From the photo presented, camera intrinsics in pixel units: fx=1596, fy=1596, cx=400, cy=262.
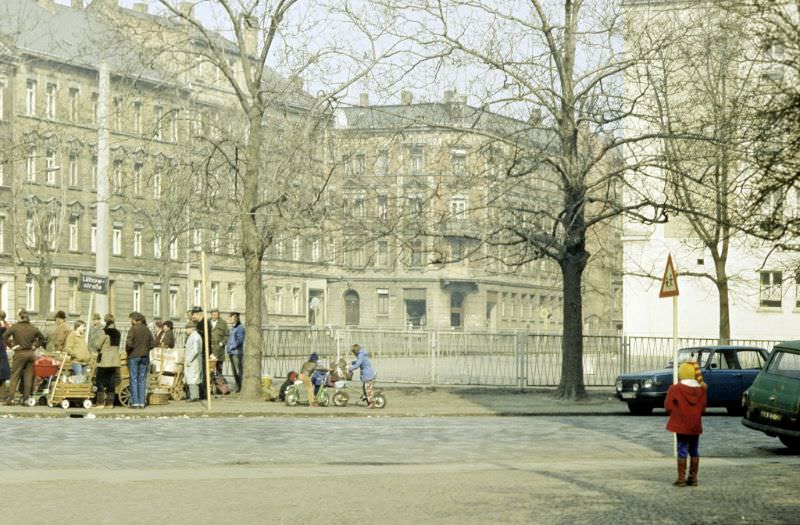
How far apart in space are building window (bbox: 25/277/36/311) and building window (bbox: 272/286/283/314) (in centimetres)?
2502

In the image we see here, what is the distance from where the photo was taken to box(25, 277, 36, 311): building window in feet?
254

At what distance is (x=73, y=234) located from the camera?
82.6 metres

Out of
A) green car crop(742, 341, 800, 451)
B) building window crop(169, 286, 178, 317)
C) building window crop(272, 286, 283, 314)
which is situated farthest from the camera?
building window crop(272, 286, 283, 314)

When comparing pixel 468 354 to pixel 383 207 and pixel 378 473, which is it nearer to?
pixel 383 207

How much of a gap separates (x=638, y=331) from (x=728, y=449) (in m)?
40.7

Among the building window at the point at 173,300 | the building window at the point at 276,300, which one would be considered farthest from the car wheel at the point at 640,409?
the building window at the point at 276,300

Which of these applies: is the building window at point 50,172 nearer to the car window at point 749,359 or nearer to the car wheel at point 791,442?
the car window at point 749,359

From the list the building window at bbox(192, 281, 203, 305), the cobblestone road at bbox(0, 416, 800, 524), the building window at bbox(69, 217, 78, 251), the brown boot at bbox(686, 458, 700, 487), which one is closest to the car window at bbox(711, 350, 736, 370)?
the cobblestone road at bbox(0, 416, 800, 524)

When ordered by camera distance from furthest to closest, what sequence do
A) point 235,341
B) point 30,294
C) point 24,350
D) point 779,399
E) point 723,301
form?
1. point 30,294
2. point 723,301
3. point 235,341
4. point 24,350
5. point 779,399

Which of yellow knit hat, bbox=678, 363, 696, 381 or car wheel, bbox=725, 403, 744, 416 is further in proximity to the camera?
car wheel, bbox=725, 403, 744, 416

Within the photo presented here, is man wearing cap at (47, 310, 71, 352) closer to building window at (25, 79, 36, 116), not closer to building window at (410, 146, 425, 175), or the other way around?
building window at (410, 146, 425, 175)

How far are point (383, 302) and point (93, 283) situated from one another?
8272 centimetres

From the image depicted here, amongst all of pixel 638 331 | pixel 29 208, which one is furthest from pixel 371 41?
pixel 29 208

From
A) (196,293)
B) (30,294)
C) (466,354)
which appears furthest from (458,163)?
(196,293)
